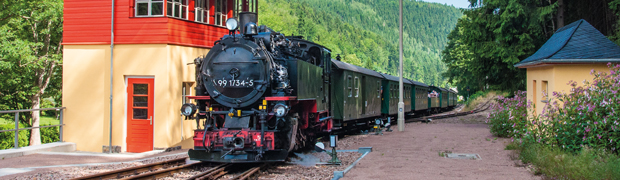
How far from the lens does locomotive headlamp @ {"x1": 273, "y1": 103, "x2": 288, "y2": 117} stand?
8.48 m

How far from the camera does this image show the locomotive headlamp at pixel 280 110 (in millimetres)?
8484

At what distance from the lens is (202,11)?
14023 mm

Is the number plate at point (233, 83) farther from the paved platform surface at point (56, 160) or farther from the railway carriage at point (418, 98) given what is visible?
the railway carriage at point (418, 98)

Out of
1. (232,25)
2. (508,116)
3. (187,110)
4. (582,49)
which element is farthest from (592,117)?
(187,110)

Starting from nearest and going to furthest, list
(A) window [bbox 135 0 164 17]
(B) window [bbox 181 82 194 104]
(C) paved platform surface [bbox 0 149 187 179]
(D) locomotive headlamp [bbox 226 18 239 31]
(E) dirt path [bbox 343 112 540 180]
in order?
(E) dirt path [bbox 343 112 540 180]
(C) paved platform surface [bbox 0 149 187 179]
(D) locomotive headlamp [bbox 226 18 239 31]
(A) window [bbox 135 0 164 17]
(B) window [bbox 181 82 194 104]

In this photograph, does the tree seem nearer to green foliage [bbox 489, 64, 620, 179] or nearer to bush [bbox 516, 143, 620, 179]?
green foliage [bbox 489, 64, 620, 179]

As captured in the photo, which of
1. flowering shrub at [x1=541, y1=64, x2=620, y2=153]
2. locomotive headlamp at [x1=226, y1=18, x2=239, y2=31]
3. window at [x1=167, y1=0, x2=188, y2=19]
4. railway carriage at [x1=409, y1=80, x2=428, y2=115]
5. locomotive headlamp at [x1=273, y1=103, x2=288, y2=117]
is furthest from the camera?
railway carriage at [x1=409, y1=80, x2=428, y2=115]

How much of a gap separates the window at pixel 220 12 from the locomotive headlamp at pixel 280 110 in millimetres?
7170

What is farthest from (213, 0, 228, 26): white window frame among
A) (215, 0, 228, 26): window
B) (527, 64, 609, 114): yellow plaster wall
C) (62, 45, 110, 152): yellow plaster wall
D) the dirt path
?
(527, 64, 609, 114): yellow plaster wall

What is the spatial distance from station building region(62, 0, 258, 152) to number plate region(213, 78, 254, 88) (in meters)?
3.61

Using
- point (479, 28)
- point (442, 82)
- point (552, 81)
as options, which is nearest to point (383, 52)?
point (442, 82)

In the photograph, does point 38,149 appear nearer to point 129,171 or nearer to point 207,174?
point 129,171

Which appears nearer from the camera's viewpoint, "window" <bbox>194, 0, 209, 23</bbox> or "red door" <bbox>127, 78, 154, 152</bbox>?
"red door" <bbox>127, 78, 154, 152</bbox>

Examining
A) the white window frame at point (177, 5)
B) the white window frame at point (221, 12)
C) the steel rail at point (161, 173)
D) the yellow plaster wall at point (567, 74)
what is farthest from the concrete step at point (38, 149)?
the yellow plaster wall at point (567, 74)
